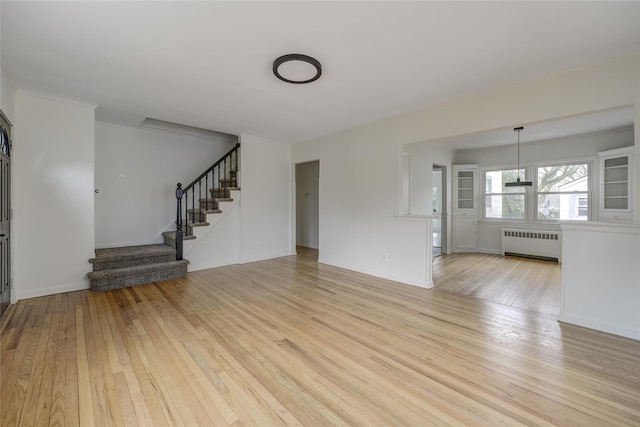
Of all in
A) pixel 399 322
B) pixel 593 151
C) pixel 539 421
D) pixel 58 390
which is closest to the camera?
pixel 539 421

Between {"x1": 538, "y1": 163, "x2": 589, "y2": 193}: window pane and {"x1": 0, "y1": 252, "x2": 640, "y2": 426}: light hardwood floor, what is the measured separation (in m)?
4.38

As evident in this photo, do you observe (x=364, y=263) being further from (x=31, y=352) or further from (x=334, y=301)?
(x=31, y=352)

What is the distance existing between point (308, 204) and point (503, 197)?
4973mm

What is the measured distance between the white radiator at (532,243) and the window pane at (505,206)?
0.44m

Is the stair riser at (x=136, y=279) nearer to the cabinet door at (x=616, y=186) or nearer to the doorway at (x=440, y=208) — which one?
the doorway at (x=440, y=208)

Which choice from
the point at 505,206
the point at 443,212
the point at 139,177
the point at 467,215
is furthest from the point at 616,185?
the point at 139,177

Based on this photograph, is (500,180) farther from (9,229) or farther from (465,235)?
(9,229)

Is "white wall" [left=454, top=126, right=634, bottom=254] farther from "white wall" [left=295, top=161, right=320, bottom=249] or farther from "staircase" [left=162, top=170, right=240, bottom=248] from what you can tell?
"staircase" [left=162, top=170, right=240, bottom=248]

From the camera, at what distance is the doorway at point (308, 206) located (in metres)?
7.09

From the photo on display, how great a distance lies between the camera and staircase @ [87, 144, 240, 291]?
3688mm

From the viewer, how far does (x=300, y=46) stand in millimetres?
2213

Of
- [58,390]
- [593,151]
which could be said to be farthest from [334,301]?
[593,151]

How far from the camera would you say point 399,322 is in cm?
267

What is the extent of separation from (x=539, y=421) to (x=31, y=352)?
3.60 meters
